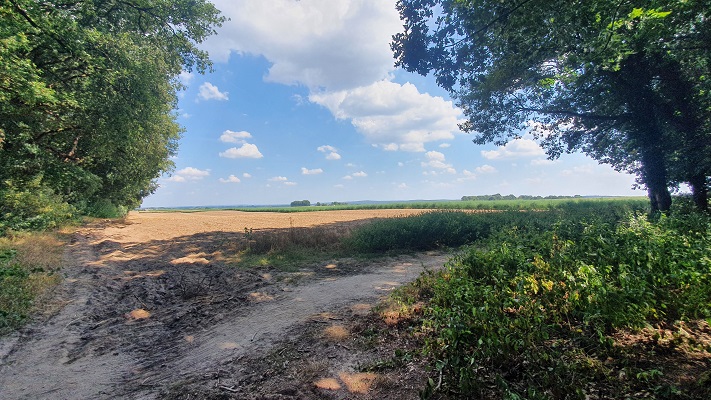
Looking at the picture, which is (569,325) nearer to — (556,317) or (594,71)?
(556,317)

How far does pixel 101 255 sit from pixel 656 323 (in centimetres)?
1557

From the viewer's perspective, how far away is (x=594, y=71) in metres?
12.2

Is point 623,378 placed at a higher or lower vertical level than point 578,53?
lower

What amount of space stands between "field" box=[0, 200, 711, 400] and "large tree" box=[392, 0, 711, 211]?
14.6 ft

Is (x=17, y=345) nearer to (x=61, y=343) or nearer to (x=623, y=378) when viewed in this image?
(x=61, y=343)


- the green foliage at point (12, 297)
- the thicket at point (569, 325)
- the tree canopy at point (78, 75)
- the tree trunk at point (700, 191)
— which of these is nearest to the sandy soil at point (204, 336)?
the green foliage at point (12, 297)

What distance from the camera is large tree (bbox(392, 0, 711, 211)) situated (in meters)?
6.24

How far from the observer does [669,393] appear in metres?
2.39

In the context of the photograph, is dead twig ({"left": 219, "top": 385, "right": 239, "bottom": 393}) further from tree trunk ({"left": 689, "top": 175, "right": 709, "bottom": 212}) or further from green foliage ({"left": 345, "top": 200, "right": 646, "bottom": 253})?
tree trunk ({"left": 689, "top": 175, "right": 709, "bottom": 212})

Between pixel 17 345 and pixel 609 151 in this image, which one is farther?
pixel 609 151

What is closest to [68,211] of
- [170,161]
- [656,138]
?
[170,161]

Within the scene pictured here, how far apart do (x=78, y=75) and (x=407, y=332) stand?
53.6ft

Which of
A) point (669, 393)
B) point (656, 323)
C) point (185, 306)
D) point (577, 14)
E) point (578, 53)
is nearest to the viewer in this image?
point (669, 393)

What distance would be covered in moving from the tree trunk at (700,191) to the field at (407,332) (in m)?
8.22
